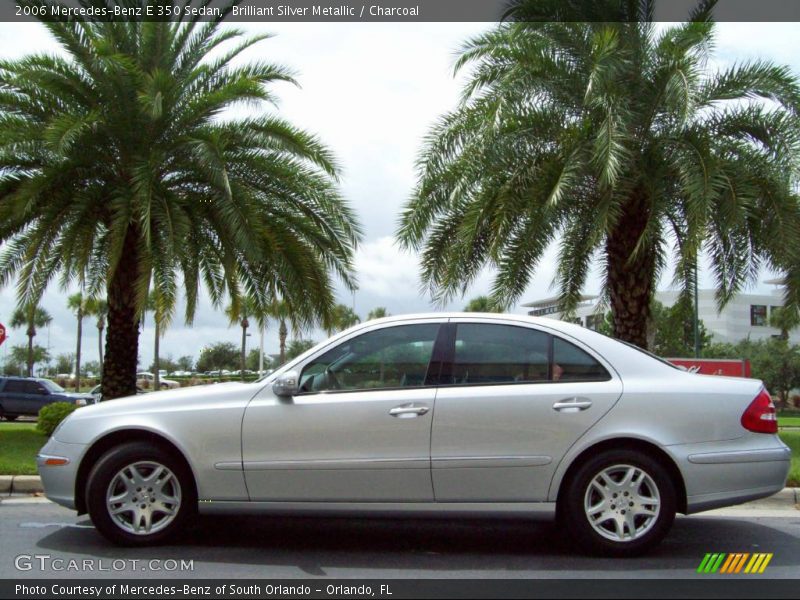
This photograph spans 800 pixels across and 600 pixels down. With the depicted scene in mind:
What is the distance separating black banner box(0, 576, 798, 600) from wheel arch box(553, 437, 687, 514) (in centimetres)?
68

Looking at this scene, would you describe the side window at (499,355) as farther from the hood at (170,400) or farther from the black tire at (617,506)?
the hood at (170,400)

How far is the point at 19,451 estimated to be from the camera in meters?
11.7

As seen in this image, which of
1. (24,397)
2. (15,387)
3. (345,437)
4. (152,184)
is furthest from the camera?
(15,387)

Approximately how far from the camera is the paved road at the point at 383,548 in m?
5.65

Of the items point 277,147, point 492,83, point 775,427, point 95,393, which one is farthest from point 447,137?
point 95,393

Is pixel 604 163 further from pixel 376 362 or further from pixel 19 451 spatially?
pixel 19 451

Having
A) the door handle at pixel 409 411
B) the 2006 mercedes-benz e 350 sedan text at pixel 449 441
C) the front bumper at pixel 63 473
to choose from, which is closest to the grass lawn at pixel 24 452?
the front bumper at pixel 63 473

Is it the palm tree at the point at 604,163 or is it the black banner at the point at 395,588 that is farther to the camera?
the palm tree at the point at 604,163

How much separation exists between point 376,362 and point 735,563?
107 inches

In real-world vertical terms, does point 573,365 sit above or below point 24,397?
above

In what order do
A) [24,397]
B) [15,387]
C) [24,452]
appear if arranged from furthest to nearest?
1. [15,387]
2. [24,397]
3. [24,452]

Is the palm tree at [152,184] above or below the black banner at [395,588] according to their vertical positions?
above

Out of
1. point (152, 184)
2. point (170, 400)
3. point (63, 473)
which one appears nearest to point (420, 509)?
point (170, 400)

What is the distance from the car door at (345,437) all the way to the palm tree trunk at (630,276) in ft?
27.8
